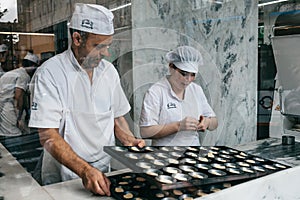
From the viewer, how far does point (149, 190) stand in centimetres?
79

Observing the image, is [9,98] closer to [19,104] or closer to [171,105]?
[19,104]

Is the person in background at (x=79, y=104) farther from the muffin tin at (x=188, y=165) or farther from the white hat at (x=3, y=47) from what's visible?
the white hat at (x=3, y=47)

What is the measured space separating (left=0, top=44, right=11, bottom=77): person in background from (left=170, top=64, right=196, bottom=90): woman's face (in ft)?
2.46

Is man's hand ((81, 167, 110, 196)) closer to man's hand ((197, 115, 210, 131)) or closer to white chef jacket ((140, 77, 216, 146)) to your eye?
white chef jacket ((140, 77, 216, 146))

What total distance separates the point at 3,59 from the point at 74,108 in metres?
0.52

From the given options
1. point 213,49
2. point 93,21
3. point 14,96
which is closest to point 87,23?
point 93,21

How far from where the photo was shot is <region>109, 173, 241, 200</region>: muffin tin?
76cm

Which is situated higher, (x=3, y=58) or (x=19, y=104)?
(x=3, y=58)

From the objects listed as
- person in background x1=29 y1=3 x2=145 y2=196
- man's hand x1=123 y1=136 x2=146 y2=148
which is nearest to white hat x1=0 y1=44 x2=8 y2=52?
person in background x1=29 y1=3 x2=145 y2=196

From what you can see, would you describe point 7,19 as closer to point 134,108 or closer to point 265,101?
point 134,108

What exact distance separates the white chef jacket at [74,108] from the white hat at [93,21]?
13 centimetres

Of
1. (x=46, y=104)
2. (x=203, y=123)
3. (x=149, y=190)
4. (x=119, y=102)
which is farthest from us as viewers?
(x=203, y=123)

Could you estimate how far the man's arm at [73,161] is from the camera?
2.64ft

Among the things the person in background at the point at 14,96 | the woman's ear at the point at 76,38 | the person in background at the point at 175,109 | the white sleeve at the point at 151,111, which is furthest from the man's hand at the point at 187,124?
the person in background at the point at 14,96
